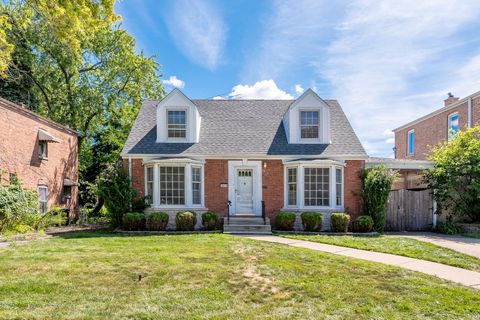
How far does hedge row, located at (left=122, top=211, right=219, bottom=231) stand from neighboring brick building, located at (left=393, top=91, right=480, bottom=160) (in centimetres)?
1316

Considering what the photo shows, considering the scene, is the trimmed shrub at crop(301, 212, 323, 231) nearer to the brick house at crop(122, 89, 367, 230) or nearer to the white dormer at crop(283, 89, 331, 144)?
the brick house at crop(122, 89, 367, 230)

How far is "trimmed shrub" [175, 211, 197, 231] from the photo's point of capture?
12.7 metres

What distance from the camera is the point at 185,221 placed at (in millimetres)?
12711

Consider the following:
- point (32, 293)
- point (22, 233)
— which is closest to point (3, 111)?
point (22, 233)

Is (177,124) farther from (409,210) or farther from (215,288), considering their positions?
(409,210)

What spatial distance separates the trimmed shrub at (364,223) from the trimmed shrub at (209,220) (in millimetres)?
6072

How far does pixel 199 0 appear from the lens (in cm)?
1125

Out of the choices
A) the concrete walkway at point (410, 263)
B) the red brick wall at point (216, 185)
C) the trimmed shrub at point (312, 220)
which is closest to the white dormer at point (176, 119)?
the red brick wall at point (216, 185)

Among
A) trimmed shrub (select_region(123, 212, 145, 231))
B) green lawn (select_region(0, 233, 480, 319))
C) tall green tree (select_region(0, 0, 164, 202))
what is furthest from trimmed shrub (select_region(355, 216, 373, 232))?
tall green tree (select_region(0, 0, 164, 202))

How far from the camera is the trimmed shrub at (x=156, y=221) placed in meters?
12.6

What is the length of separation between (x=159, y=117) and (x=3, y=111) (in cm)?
617

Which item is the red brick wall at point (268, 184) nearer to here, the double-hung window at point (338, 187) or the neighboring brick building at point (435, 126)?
the double-hung window at point (338, 187)

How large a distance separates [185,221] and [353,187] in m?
7.75

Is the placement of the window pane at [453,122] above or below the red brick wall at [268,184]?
above
